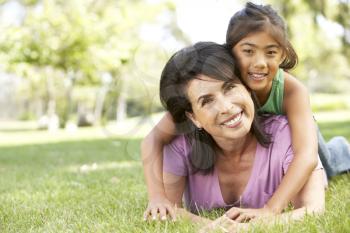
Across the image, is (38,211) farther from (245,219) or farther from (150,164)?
(245,219)

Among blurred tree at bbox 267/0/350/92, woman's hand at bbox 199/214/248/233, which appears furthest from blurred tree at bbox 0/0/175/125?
woman's hand at bbox 199/214/248/233

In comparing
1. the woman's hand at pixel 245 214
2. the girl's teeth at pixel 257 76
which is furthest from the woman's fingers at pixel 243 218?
the girl's teeth at pixel 257 76

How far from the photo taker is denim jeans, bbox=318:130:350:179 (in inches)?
154

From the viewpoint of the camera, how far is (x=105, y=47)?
76.2 ft

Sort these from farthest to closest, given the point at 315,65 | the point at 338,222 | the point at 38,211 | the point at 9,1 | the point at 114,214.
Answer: the point at 315,65 < the point at 9,1 < the point at 38,211 < the point at 114,214 < the point at 338,222

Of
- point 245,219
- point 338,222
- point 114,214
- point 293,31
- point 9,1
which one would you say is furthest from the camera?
point 9,1

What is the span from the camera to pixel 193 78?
274 centimetres

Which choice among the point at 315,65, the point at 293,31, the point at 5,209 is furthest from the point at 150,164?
the point at 315,65

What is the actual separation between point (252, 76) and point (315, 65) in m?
43.2

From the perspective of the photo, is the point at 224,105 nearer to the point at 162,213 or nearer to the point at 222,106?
the point at 222,106

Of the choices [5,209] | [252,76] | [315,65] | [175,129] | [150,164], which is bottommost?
[315,65]

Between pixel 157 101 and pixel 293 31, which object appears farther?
pixel 293 31

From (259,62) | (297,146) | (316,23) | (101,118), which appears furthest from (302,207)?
(316,23)

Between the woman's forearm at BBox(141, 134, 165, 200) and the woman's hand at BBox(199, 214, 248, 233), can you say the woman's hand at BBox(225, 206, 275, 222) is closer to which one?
the woman's hand at BBox(199, 214, 248, 233)
